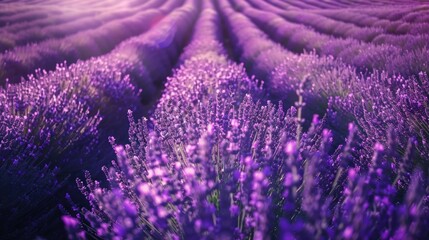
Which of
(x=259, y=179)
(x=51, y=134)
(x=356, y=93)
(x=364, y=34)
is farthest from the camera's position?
(x=364, y=34)

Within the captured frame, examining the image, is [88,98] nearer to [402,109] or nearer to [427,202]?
[402,109]

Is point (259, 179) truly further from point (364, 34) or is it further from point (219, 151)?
point (364, 34)

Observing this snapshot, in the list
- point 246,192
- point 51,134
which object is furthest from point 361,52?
point 246,192

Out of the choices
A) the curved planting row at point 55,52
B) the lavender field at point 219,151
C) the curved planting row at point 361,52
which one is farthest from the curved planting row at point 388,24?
the curved planting row at point 55,52

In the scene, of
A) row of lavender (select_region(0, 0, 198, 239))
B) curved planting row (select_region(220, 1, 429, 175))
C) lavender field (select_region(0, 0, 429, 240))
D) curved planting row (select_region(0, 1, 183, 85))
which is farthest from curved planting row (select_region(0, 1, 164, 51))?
curved planting row (select_region(220, 1, 429, 175))

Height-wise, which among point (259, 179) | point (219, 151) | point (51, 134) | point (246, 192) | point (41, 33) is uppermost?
point (259, 179)

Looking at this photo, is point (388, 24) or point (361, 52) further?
point (388, 24)

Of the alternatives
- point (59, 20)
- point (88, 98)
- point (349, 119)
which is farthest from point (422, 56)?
point (59, 20)
